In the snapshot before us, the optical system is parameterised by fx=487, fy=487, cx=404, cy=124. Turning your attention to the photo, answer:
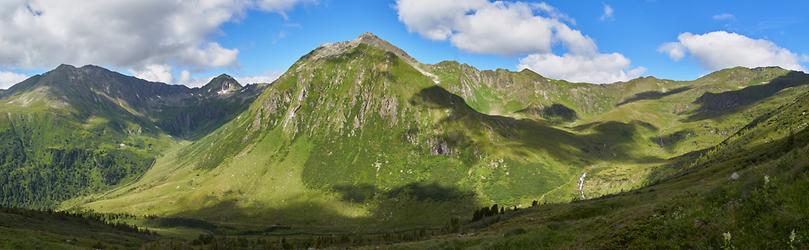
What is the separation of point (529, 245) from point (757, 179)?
58.2ft

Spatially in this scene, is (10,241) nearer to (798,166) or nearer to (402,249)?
(402,249)

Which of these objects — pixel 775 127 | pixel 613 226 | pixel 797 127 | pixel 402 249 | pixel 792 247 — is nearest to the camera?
pixel 792 247

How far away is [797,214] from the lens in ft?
75.5

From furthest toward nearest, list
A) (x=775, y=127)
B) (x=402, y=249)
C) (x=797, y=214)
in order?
(x=775, y=127), (x=402, y=249), (x=797, y=214)

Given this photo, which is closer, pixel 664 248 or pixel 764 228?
pixel 764 228

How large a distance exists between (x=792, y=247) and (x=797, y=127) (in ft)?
640

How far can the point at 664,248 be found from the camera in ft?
91.4

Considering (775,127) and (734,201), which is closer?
(734,201)

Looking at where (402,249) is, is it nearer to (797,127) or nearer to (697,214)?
(697,214)

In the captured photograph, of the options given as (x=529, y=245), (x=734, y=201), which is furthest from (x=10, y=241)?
(x=734, y=201)

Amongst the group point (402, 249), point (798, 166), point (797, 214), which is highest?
point (798, 166)

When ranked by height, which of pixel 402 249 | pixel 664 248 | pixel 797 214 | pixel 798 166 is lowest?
pixel 402 249

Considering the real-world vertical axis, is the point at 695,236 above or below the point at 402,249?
above

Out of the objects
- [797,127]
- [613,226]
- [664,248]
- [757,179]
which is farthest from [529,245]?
[797,127]
